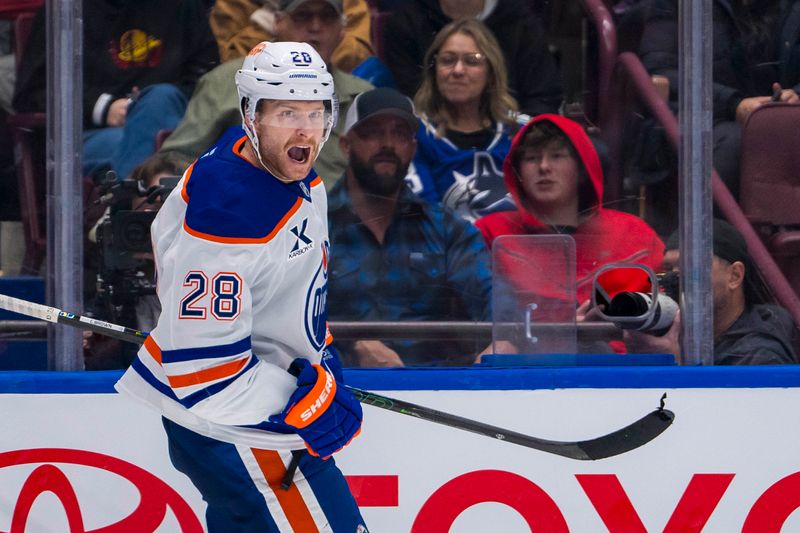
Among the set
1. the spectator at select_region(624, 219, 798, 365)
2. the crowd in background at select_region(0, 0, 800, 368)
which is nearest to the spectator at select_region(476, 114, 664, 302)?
A: the crowd in background at select_region(0, 0, 800, 368)

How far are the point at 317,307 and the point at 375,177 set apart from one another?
0.76 m

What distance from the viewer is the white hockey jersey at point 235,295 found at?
203 cm

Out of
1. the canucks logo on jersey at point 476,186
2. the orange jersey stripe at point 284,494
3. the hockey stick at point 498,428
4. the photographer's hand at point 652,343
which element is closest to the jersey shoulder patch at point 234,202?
the orange jersey stripe at point 284,494

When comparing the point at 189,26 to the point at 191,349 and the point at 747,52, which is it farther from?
the point at 747,52

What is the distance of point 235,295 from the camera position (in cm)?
202

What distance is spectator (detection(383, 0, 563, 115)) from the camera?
112 inches

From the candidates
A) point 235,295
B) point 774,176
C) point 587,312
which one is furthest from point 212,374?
point 774,176

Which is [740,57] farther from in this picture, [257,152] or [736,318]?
[257,152]

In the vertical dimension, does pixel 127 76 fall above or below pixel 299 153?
above

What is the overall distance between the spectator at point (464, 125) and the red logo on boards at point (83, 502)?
933 millimetres

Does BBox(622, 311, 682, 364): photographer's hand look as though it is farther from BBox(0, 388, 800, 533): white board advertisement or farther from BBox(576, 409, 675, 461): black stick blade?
BBox(576, 409, 675, 461): black stick blade

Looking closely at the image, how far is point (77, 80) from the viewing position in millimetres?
2838

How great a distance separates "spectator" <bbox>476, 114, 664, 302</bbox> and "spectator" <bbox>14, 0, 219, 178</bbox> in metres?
0.77

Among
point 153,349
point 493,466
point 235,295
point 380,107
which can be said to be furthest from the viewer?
point 380,107
